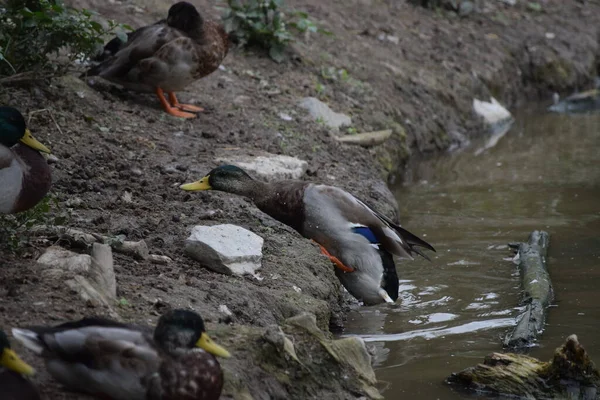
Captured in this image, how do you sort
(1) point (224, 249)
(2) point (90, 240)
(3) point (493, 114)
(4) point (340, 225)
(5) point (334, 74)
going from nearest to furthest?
(2) point (90, 240)
(1) point (224, 249)
(4) point (340, 225)
(5) point (334, 74)
(3) point (493, 114)

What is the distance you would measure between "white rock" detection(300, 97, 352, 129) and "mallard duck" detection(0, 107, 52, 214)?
4.37m

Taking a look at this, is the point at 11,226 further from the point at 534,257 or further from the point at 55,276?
the point at 534,257

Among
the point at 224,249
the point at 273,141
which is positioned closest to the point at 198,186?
the point at 224,249

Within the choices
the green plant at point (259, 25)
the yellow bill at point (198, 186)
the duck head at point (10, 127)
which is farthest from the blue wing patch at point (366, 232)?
the green plant at point (259, 25)

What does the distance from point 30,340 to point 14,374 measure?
202 millimetres

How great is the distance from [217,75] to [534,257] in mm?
3761

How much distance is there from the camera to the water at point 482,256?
5.04m

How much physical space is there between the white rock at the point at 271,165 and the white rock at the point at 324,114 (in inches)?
62.7

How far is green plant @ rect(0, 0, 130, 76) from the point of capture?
Result: 6.30 metres

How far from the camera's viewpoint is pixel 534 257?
6.40 meters

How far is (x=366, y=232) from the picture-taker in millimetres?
5574

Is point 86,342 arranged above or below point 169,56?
above

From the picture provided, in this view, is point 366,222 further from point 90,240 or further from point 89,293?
point 89,293

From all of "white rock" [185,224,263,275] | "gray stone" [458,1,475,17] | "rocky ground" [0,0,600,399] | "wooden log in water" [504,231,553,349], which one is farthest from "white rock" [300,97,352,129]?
"gray stone" [458,1,475,17]
